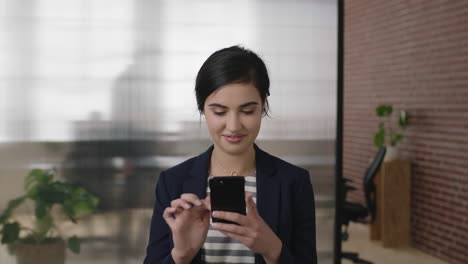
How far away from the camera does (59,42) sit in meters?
2.68

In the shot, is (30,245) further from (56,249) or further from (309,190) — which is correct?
(309,190)

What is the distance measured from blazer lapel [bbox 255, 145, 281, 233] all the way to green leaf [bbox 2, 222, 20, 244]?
6.92 ft

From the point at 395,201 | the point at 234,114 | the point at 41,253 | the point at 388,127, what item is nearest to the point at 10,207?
the point at 41,253

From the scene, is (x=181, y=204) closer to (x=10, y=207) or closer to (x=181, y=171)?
(x=181, y=171)

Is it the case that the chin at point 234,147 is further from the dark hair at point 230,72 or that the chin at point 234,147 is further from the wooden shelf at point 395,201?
the wooden shelf at point 395,201

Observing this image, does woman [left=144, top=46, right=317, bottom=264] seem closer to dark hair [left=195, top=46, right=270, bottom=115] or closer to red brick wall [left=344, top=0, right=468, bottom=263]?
dark hair [left=195, top=46, right=270, bottom=115]

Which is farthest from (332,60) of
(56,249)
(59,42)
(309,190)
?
(56,249)

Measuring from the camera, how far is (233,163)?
1159 mm

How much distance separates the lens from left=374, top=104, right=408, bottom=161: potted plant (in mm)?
4914

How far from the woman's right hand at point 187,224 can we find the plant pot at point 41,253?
197cm

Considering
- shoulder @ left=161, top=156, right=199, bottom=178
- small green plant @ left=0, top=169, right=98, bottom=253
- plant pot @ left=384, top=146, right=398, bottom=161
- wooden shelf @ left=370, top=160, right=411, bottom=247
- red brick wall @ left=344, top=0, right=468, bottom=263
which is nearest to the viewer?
shoulder @ left=161, top=156, right=199, bottom=178

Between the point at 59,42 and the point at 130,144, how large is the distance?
2.24ft

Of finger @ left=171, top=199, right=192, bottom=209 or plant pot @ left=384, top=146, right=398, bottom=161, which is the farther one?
plant pot @ left=384, top=146, right=398, bottom=161

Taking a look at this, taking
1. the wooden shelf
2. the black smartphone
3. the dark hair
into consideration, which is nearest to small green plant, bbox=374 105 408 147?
the wooden shelf
